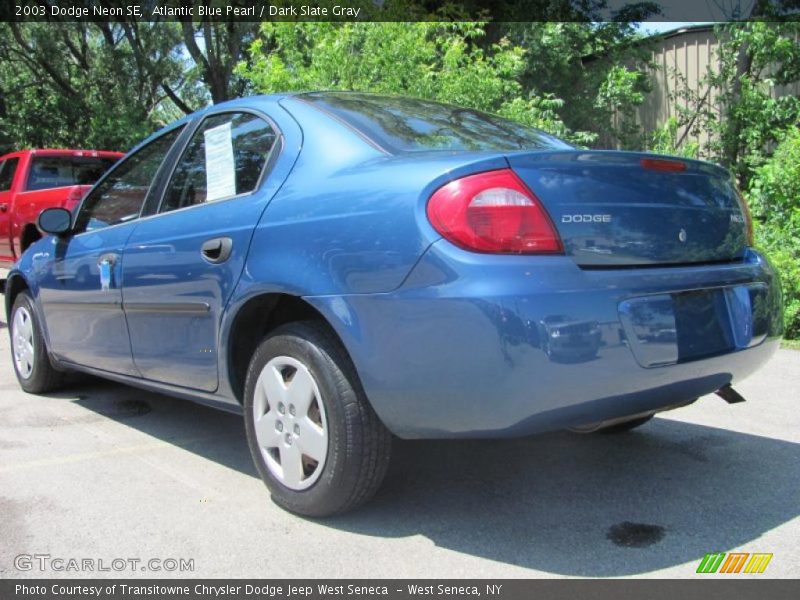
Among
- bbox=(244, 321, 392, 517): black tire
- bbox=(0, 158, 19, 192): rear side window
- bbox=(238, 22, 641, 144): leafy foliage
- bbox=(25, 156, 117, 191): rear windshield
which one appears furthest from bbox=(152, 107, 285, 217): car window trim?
bbox=(0, 158, 19, 192): rear side window

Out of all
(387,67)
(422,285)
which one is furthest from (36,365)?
(387,67)

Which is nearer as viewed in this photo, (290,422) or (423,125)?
(290,422)

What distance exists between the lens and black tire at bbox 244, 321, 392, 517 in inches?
108

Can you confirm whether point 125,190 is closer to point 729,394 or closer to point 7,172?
point 729,394

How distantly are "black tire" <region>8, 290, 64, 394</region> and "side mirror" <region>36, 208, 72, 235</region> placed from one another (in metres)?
0.70

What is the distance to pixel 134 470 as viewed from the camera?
3641mm

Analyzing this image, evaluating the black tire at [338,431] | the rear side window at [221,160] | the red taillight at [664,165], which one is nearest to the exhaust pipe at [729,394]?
the red taillight at [664,165]

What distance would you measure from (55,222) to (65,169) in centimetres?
599

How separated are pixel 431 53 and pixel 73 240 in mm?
5356

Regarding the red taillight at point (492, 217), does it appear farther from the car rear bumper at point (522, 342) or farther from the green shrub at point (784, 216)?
the green shrub at point (784, 216)

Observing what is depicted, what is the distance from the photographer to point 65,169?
9.89 meters

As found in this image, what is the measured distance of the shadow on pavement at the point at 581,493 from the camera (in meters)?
2.76

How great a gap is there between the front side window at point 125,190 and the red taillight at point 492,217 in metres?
2.00
